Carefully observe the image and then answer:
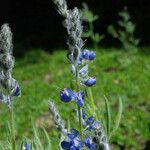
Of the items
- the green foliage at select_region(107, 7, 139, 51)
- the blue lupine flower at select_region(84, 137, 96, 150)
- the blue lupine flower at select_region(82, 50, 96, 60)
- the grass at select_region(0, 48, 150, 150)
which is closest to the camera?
the blue lupine flower at select_region(84, 137, 96, 150)

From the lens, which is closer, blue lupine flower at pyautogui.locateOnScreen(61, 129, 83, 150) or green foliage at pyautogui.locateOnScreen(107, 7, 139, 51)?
blue lupine flower at pyautogui.locateOnScreen(61, 129, 83, 150)

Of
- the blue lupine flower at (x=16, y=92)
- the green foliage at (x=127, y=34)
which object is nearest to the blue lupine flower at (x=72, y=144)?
the blue lupine flower at (x=16, y=92)

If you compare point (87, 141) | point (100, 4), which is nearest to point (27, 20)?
point (100, 4)

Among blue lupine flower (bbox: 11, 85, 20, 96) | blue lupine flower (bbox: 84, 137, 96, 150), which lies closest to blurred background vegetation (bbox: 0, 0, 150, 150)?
blue lupine flower (bbox: 11, 85, 20, 96)

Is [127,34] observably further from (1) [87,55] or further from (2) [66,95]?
(2) [66,95]

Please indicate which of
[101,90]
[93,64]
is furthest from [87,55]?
[93,64]

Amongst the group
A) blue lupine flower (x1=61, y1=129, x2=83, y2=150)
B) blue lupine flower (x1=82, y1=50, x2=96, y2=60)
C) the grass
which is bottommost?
the grass

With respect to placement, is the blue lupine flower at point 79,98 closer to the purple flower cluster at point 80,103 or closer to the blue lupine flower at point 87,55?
the purple flower cluster at point 80,103

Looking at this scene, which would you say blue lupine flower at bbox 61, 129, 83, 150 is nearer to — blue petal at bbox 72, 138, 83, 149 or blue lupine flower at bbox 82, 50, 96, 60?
blue petal at bbox 72, 138, 83, 149

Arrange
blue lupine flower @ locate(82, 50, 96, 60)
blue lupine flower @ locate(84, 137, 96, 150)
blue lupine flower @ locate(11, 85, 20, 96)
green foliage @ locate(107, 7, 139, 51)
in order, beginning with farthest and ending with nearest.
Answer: green foliage @ locate(107, 7, 139, 51), blue lupine flower @ locate(82, 50, 96, 60), blue lupine flower @ locate(11, 85, 20, 96), blue lupine flower @ locate(84, 137, 96, 150)

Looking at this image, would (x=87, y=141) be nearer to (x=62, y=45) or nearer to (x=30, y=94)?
(x=30, y=94)
